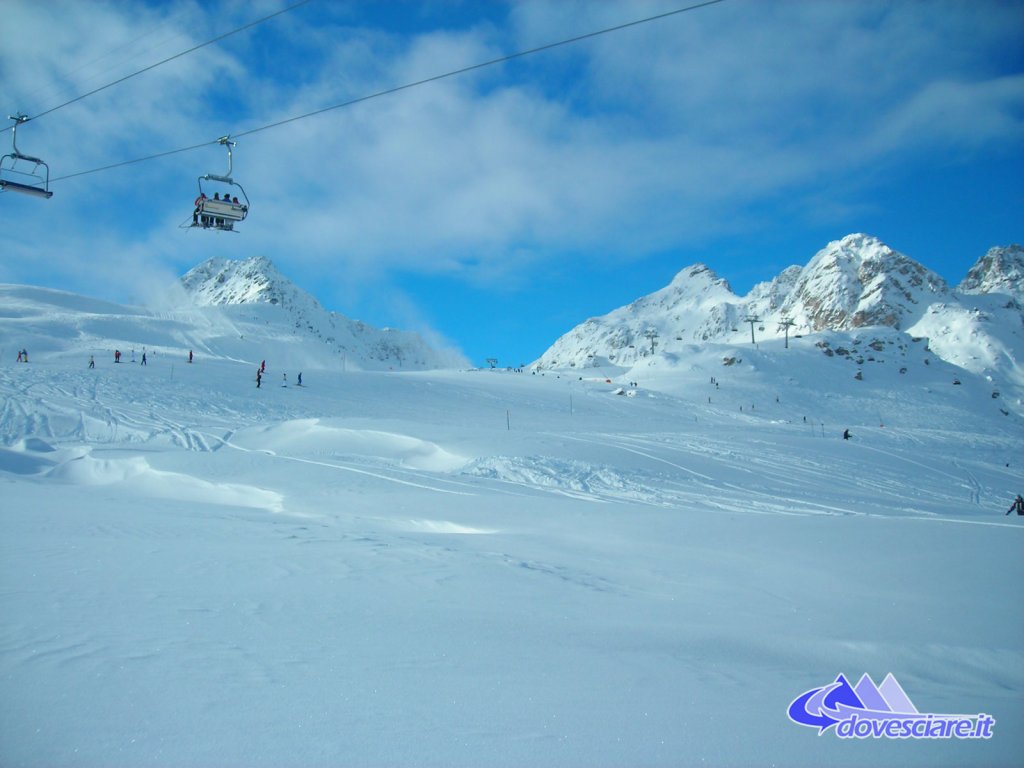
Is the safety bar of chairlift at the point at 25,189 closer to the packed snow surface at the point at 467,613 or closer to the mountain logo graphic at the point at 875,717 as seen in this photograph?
the packed snow surface at the point at 467,613

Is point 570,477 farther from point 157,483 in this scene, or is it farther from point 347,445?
point 157,483

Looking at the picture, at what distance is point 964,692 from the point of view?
3824mm

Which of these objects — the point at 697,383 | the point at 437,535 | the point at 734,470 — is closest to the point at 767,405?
the point at 697,383

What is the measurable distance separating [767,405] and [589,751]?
64831 mm

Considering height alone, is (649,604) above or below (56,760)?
below

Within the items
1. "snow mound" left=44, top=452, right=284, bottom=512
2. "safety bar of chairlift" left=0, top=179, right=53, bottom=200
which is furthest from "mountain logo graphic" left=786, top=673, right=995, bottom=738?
"safety bar of chairlift" left=0, top=179, right=53, bottom=200

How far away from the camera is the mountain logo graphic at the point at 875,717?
320cm

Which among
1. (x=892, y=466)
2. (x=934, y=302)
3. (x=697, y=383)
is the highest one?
(x=934, y=302)

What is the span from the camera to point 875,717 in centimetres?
337

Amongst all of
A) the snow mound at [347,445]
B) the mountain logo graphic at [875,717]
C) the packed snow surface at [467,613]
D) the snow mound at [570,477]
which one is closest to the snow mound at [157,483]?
the packed snow surface at [467,613]

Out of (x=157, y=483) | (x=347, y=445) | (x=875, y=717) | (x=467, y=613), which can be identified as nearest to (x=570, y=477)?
(x=347, y=445)

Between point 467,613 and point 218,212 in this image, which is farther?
point 218,212

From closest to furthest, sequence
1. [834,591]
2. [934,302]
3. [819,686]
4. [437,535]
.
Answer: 1. [819,686]
2. [834,591]
3. [437,535]
4. [934,302]

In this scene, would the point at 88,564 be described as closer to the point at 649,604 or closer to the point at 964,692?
the point at 649,604
